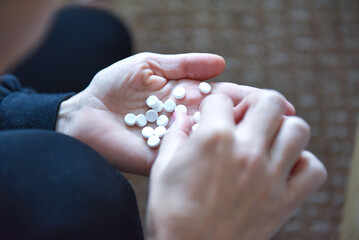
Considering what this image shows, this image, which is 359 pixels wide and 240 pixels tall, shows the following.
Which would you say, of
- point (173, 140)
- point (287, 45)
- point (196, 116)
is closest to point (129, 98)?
point (196, 116)

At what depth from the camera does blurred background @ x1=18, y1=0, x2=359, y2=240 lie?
1.58 metres

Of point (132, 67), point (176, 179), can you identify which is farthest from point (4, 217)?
point (132, 67)

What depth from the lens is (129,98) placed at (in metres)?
0.94

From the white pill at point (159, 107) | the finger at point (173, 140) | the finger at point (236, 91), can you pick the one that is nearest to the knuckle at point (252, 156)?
the finger at point (173, 140)

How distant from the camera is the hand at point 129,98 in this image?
89 cm

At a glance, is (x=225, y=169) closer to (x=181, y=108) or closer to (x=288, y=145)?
(x=288, y=145)

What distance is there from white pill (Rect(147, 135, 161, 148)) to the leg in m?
0.12

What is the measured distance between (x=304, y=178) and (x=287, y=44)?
3.62 feet

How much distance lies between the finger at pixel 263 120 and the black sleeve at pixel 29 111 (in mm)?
473

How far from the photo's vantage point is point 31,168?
717mm

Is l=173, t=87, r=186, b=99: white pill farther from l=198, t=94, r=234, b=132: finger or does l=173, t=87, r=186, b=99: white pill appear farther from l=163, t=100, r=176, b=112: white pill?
l=198, t=94, r=234, b=132: finger

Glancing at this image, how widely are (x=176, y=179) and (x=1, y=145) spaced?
1.12ft

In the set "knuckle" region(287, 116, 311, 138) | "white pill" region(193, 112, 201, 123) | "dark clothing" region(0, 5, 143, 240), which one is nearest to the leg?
"dark clothing" region(0, 5, 143, 240)

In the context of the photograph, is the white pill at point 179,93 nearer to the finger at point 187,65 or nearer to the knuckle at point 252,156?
the finger at point 187,65
